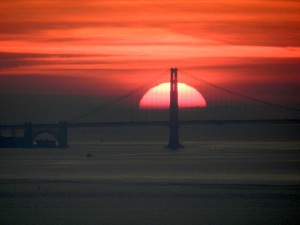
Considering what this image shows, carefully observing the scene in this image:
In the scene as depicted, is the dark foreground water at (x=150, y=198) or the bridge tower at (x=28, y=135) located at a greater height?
the bridge tower at (x=28, y=135)

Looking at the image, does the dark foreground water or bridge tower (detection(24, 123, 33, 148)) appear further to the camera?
bridge tower (detection(24, 123, 33, 148))

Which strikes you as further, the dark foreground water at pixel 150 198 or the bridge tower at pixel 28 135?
the bridge tower at pixel 28 135

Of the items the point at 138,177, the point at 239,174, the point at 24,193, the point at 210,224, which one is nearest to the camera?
the point at 210,224

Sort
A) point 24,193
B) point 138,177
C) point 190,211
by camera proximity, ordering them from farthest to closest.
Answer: point 138,177 < point 24,193 < point 190,211

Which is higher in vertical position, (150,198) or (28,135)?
(28,135)

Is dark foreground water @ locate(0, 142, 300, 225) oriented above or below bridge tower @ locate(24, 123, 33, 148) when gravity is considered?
below

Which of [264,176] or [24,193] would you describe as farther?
[264,176]

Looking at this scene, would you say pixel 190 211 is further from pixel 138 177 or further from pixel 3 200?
pixel 138 177

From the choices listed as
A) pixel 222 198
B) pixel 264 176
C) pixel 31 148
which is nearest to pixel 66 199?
pixel 222 198

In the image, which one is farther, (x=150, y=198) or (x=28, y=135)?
(x=28, y=135)

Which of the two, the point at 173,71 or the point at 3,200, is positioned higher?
the point at 173,71
